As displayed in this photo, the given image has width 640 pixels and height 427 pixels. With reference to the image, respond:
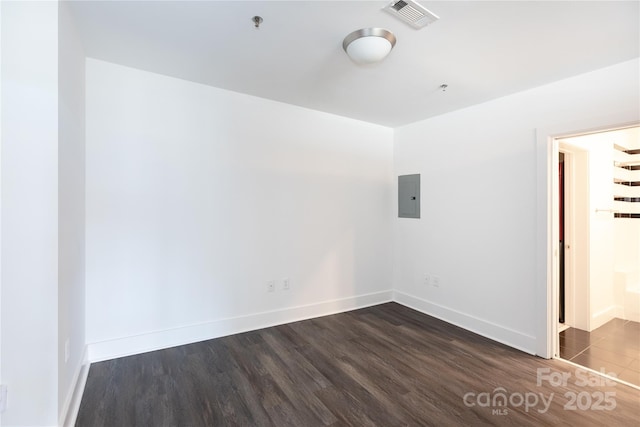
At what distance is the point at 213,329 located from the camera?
2.81 m

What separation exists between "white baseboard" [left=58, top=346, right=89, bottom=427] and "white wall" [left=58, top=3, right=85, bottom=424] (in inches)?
0.4

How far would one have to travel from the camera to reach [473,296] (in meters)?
3.10

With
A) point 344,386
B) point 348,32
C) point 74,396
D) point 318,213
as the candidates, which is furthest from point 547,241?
point 74,396

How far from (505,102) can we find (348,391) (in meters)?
3.05

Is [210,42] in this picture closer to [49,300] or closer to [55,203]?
[55,203]

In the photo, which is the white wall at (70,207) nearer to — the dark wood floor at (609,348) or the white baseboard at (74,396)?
the white baseboard at (74,396)

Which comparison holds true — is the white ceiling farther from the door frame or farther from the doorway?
the doorway

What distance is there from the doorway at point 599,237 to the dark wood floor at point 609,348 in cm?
1

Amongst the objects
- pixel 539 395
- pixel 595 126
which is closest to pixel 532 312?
pixel 539 395

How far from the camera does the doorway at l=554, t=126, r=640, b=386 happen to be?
3.21 m

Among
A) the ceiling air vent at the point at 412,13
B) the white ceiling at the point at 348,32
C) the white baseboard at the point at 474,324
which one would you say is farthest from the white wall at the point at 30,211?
the white baseboard at the point at 474,324

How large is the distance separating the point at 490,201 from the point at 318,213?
1.89 metres

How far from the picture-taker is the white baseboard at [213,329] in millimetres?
2391

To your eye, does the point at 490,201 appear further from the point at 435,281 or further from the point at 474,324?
the point at 474,324
